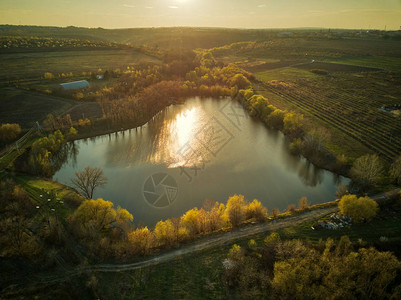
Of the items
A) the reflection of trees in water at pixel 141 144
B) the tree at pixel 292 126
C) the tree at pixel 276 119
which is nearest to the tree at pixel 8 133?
the reflection of trees in water at pixel 141 144

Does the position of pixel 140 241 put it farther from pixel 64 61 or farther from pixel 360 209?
pixel 64 61

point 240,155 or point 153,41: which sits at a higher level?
point 153,41

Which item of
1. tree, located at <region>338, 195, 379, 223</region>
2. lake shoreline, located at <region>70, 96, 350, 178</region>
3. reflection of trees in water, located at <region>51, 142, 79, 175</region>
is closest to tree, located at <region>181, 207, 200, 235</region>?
tree, located at <region>338, 195, 379, 223</region>

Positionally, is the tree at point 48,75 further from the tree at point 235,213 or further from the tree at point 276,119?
the tree at point 235,213

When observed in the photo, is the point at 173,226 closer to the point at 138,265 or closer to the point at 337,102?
the point at 138,265

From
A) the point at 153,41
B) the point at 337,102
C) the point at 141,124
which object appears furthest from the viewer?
the point at 153,41

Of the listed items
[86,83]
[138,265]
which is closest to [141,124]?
[86,83]

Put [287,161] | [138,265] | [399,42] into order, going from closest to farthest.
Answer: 1. [138,265]
2. [287,161]
3. [399,42]

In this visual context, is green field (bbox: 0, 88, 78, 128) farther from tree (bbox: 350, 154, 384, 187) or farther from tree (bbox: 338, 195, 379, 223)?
tree (bbox: 350, 154, 384, 187)

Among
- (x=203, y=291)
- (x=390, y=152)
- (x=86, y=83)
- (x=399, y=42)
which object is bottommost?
(x=203, y=291)
